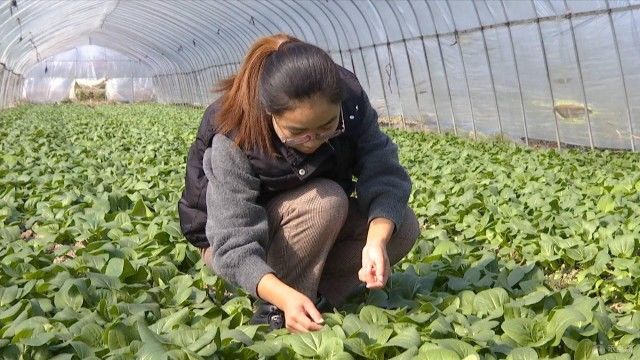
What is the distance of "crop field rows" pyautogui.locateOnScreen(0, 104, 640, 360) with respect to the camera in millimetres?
2779

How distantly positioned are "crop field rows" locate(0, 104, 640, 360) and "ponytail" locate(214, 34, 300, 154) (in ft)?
2.22

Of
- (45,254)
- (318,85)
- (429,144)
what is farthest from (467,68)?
(318,85)

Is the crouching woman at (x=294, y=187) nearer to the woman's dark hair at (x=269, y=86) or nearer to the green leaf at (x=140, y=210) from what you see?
the woman's dark hair at (x=269, y=86)

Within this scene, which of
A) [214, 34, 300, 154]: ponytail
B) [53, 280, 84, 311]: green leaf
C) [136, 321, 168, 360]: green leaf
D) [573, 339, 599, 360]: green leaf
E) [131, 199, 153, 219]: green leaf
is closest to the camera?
[136, 321, 168, 360]: green leaf

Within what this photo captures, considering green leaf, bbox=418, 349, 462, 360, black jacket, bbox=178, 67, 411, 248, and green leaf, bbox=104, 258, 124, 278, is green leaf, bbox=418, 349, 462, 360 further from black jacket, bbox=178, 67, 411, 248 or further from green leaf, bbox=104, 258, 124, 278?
green leaf, bbox=104, 258, 124, 278

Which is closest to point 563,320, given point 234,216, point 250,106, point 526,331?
point 526,331

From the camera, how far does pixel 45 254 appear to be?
430 centimetres

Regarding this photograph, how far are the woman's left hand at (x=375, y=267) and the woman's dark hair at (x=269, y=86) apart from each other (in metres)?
0.50

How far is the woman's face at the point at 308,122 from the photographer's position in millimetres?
2850

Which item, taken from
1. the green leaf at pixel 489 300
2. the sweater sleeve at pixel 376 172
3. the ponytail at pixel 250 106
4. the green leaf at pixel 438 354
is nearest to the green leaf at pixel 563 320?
the green leaf at pixel 489 300

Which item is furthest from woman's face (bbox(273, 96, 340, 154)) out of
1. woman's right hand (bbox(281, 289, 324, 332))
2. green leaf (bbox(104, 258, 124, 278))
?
green leaf (bbox(104, 258, 124, 278))

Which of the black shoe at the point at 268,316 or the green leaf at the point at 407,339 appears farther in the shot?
the black shoe at the point at 268,316

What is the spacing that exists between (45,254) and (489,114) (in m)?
10.7

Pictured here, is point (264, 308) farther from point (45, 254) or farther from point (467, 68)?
point (467, 68)
